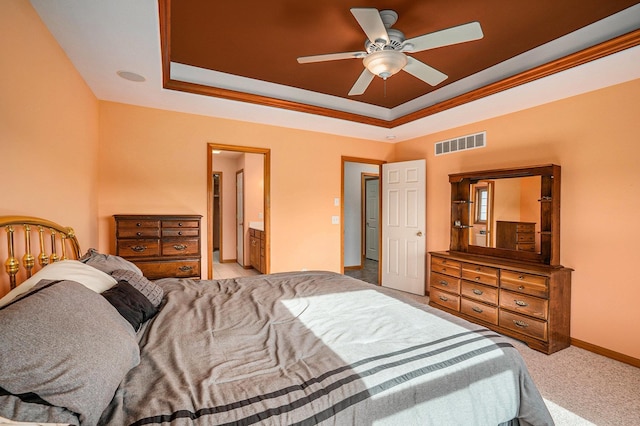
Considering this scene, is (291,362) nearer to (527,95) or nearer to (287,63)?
(287,63)

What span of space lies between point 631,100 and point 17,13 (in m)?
4.49

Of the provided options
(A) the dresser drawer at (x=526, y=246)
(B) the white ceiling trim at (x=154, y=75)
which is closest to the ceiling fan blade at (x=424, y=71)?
(B) the white ceiling trim at (x=154, y=75)

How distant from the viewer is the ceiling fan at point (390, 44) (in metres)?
1.85

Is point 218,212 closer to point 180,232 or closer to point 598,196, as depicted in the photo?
point 180,232

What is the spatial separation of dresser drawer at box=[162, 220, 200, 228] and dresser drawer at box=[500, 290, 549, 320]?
332 centimetres

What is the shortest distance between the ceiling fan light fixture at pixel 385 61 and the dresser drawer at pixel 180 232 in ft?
7.80

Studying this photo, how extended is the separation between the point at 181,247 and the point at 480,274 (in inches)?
128

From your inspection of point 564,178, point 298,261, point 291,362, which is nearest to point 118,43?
point 291,362

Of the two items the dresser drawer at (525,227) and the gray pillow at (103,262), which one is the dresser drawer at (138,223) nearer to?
the gray pillow at (103,262)

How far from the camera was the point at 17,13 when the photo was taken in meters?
1.63

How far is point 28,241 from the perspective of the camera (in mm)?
1655

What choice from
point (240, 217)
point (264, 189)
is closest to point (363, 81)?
point (264, 189)

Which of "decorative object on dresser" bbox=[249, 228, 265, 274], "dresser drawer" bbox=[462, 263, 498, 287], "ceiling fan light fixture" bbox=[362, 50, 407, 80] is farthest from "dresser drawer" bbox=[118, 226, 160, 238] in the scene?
"dresser drawer" bbox=[462, 263, 498, 287]

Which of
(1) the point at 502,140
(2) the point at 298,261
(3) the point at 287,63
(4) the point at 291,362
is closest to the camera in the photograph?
(4) the point at 291,362
